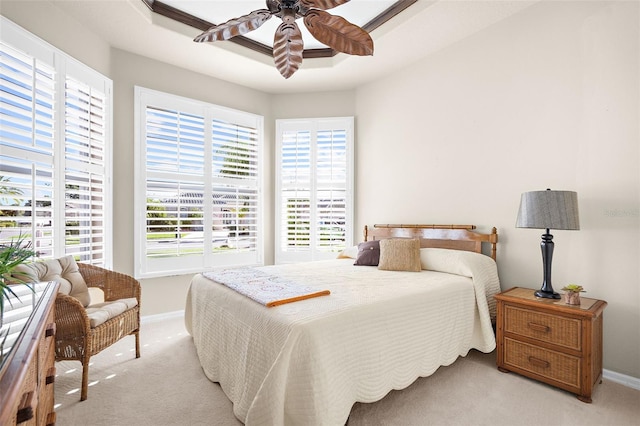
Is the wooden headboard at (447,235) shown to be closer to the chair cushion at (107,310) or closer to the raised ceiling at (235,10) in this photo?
the raised ceiling at (235,10)

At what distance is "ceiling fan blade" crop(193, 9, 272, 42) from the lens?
2.07 metres

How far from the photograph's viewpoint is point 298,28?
2.15 meters

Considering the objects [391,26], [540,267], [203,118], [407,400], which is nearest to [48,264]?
[203,118]

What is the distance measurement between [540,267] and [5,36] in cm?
452

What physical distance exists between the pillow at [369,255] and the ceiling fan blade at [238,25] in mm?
2255

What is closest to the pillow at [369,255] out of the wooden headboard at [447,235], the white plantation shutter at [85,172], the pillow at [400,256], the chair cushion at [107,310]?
the pillow at [400,256]

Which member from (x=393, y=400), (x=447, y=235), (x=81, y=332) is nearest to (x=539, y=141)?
(x=447, y=235)

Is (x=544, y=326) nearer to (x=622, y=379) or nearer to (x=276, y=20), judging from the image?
(x=622, y=379)

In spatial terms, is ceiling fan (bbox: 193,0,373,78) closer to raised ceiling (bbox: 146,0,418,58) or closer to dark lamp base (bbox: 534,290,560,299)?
raised ceiling (bbox: 146,0,418,58)

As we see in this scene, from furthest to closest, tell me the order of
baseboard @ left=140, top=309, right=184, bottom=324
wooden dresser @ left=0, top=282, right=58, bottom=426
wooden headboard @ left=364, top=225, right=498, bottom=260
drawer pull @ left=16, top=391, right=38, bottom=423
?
1. baseboard @ left=140, top=309, right=184, bottom=324
2. wooden headboard @ left=364, top=225, right=498, bottom=260
3. drawer pull @ left=16, top=391, right=38, bottom=423
4. wooden dresser @ left=0, top=282, right=58, bottom=426

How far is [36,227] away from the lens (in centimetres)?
257

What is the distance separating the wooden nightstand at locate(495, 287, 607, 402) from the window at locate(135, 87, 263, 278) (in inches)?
122

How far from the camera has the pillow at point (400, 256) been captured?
9.94 feet

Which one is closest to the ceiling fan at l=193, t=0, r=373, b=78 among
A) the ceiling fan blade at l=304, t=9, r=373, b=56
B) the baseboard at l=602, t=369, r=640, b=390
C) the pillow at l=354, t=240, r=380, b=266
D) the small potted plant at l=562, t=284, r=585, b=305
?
the ceiling fan blade at l=304, t=9, r=373, b=56
